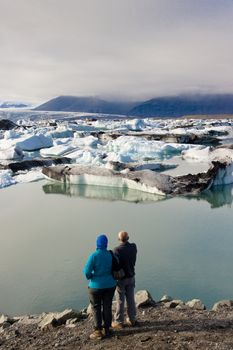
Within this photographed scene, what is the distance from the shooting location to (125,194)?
1355 cm

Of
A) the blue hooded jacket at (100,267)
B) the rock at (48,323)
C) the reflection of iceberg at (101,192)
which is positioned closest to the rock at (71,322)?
the rock at (48,323)

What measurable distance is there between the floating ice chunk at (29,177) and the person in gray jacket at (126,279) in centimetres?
1326

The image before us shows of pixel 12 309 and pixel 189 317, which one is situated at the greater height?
pixel 189 317

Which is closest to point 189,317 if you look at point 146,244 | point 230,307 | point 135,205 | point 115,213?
point 230,307

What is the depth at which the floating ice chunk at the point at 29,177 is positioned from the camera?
55.2ft

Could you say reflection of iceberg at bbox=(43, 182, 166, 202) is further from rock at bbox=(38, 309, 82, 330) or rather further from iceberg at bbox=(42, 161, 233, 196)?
rock at bbox=(38, 309, 82, 330)

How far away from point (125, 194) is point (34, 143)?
18.0m

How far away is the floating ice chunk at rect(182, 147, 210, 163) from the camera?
22219 mm

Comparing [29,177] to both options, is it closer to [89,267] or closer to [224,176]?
[224,176]

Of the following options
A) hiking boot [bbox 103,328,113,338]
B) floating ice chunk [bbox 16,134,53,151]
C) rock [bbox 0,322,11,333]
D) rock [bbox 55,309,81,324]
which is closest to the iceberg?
rock [bbox 55,309,81,324]

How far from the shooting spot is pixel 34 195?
540 inches

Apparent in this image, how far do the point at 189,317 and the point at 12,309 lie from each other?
8.06 feet

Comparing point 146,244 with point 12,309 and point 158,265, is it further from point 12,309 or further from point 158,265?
point 12,309

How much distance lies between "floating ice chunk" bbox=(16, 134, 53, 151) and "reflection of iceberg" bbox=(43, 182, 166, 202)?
14104 millimetres
